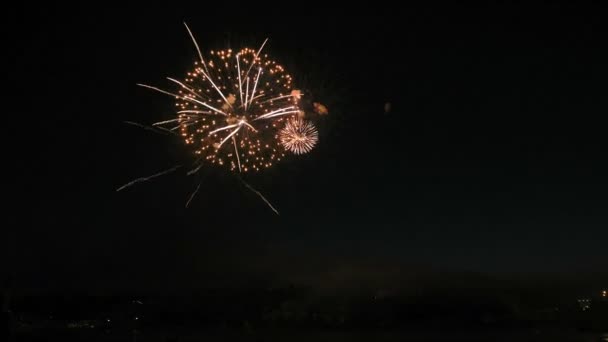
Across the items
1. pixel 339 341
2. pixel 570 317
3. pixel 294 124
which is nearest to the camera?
pixel 294 124

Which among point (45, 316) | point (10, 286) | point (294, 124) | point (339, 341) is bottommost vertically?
point (294, 124)

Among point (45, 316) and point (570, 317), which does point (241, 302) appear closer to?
point (45, 316)

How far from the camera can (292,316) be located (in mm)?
127062

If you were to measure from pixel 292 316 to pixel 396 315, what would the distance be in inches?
1044

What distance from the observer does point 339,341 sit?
189 feet

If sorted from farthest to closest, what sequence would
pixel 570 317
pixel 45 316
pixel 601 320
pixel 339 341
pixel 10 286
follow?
pixel 570 317
pixel 45 316
pixel 601 320
pixel 339 341
pixel 10 286

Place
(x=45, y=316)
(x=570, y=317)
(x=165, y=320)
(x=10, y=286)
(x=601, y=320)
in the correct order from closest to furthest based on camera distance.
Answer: (x=10, y=286)
(x=601, y=320)
(x=45, y=316)
(x=570, y=317)
(x=165, y=320)

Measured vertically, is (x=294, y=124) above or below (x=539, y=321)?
below

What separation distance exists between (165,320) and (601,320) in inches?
3658

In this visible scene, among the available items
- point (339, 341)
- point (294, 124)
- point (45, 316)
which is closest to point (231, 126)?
point (294, 124)

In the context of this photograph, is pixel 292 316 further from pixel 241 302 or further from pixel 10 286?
pixel 10 286

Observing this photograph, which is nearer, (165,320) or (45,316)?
(45,316)

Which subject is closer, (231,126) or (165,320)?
(231,126)

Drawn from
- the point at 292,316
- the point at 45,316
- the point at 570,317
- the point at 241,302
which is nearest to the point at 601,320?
the point at 570,317
